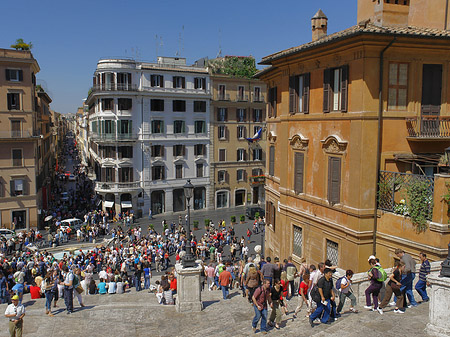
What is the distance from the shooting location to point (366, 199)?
15383mm

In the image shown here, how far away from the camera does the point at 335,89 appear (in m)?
16.4

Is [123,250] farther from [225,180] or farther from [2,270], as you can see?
[225,180]

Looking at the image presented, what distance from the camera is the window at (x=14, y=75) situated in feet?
122

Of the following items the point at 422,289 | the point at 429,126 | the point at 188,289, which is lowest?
the point at 188,289

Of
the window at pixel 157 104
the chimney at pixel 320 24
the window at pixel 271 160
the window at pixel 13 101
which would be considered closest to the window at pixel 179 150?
the window at pixel 157 104

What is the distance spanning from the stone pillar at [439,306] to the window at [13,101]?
37.3 metres

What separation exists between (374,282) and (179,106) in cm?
3738

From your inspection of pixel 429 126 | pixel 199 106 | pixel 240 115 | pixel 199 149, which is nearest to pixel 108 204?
pixel 199 149

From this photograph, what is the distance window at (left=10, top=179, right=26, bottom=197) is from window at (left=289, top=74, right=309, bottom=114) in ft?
92.9

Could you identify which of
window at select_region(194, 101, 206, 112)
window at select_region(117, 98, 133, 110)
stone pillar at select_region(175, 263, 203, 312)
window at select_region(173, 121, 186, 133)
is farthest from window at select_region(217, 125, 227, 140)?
stone pillar at select_region(175, 263, 203, 312)

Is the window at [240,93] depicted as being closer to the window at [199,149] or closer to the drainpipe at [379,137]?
the window at [199,149]

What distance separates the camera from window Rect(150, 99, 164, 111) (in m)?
44.3

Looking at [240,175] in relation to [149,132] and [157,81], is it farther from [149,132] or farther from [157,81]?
[157,81]

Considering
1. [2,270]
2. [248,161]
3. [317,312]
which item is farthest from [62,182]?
[317,312]
